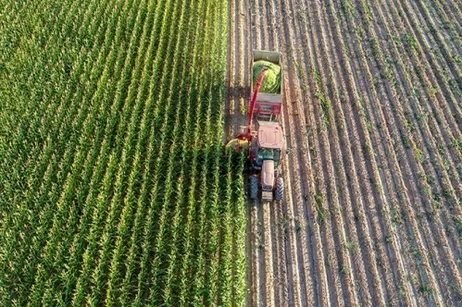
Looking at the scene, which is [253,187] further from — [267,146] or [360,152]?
[360,152]

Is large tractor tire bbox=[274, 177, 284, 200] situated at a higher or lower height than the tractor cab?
lower

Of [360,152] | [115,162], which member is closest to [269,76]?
[360,152]

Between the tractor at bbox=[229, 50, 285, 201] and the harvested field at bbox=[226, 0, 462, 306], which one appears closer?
the harvested field at bbox=[226, 0, 462, 306]

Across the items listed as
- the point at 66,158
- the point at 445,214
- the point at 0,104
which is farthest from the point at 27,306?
the point at 445,214

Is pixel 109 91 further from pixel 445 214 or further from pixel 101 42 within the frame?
pixel 445 214

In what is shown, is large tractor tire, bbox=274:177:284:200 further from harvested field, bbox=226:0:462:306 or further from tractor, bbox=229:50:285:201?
harvested field, bbox=226:0:462:306

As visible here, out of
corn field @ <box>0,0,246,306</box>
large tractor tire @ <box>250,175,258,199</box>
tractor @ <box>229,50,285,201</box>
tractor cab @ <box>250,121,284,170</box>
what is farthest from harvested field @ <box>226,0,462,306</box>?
tractor cab @ <box>250,121,284,170</box>

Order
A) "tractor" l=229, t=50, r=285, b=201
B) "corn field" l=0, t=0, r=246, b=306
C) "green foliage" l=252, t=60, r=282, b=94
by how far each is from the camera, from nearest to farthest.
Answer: "corn field" l=0, t=0, r=246, b=306, "tractor" l=229, t=50, r=285, b=201, "green foliage" l=252, t=60, r=282, b=94
